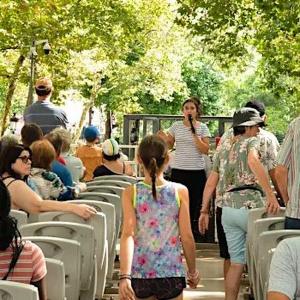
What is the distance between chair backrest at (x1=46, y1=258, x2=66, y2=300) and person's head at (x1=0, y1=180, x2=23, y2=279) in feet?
0.81

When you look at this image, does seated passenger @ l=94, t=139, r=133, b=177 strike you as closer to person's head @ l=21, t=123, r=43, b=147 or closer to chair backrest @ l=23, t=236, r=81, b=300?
person's head @ l=21, t=123, r=43, b=147

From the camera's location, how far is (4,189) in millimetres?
4633

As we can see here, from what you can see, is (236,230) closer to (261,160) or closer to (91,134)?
(261,160)

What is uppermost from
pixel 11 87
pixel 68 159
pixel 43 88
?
pixel 11 87

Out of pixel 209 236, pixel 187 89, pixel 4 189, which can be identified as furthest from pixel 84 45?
pixel 187 89

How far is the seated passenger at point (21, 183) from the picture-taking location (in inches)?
277

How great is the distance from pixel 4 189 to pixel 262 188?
3.19 metres

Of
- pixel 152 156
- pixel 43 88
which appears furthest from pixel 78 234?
pixel 43 88

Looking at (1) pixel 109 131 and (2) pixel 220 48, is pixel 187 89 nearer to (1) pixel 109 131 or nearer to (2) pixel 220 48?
(1) pixel 109 131

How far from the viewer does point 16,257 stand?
464 cm

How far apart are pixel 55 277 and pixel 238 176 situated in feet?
9.62

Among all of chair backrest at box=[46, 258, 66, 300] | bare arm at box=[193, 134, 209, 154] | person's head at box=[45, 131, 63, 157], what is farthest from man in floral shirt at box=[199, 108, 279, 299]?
bare arm at box=[193, 134, 209, 154]

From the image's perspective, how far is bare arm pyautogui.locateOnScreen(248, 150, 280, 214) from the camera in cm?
729

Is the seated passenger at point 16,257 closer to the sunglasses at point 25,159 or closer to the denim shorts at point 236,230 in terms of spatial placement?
the sunglasses at point 25,159
